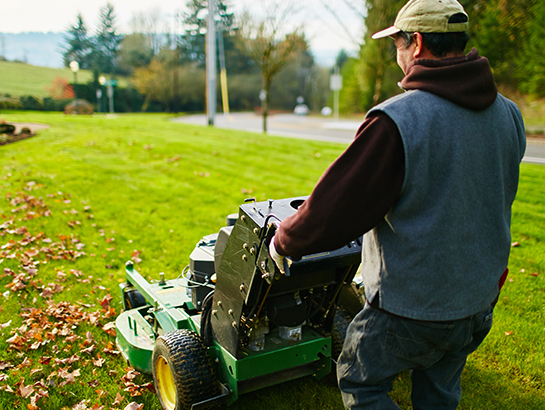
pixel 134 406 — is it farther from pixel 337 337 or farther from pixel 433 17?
pixel 433 17

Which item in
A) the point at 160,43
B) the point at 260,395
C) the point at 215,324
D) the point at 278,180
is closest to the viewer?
the point at 215,324

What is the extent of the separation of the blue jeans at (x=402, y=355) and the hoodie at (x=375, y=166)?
36cm

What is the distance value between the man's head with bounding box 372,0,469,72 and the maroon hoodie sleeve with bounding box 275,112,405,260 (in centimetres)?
34

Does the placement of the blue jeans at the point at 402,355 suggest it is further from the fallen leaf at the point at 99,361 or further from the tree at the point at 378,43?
the tree at the point at 378,43

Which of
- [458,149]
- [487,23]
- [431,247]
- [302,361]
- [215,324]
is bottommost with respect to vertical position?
[302,361]

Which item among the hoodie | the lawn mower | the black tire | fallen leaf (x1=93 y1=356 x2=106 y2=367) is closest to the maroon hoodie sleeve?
the hoodie

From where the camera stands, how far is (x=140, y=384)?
10.3ft

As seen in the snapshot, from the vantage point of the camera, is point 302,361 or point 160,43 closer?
point 302,361

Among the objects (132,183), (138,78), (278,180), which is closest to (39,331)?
(132,183)

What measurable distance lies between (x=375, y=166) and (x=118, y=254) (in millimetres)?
4415

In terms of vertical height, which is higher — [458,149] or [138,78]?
[138,78]

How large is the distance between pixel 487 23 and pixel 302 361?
18271 millimetres

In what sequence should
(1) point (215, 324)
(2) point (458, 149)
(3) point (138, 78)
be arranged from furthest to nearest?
(3) point (138, 78), (1) point (215, 324), (2) point (458, 149)

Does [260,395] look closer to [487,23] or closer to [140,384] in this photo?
[140,384]
